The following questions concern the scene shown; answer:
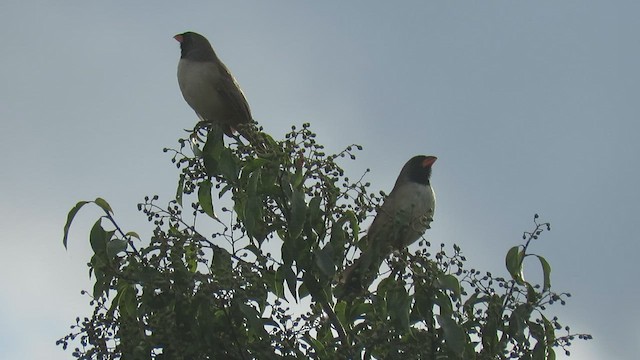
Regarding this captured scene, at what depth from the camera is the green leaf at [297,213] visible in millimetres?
4133

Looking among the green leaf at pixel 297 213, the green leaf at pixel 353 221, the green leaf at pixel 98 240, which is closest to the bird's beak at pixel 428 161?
the green leaf at pixel 353 221

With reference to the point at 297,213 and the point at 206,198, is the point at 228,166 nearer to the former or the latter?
the point at 206,198

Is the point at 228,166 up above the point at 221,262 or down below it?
above

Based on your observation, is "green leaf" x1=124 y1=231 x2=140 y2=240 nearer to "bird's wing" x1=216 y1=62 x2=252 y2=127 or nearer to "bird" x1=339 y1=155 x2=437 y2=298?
"bird" x1=339 y1=155 x2=437 y2=298

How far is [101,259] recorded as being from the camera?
4.21 meters

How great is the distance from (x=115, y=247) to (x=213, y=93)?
2.87 m

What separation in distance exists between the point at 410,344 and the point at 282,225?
79 cm

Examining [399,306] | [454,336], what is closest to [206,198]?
[399,306]

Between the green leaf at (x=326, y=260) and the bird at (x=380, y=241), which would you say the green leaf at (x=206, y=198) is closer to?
the green leaf at (x=326, y=260)

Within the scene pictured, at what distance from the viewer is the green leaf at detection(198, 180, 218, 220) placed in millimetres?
4431

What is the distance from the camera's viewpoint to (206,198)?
4465 mm

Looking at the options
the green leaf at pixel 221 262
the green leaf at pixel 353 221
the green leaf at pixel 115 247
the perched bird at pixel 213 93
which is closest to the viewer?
the green leaf at pixel 115 247

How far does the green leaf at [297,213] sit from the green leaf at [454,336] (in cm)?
73

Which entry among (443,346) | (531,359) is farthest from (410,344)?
(531,359)
